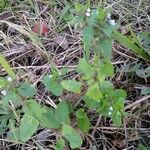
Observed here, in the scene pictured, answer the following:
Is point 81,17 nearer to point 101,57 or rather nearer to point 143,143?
point 101,57

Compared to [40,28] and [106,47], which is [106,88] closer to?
[106,47]

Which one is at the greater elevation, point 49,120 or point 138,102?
point 49,120

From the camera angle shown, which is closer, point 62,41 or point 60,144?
point 60,144

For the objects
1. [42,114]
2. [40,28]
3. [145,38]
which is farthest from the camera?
[40,28]

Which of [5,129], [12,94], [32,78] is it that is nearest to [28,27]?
[32,78]

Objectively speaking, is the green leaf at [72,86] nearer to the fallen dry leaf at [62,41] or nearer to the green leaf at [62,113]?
the green leaf at [62,113]

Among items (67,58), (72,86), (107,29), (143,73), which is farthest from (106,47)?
(67,58)
